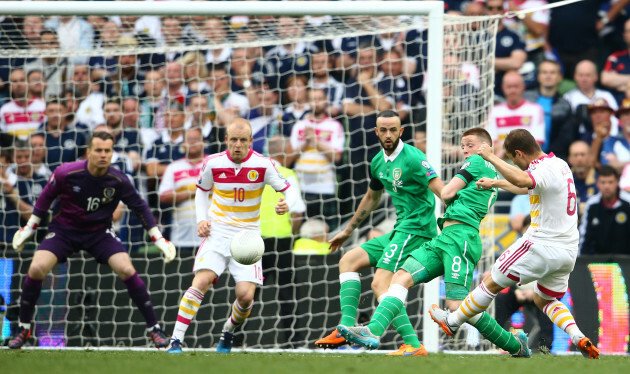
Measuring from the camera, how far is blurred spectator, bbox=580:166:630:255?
8863 mm

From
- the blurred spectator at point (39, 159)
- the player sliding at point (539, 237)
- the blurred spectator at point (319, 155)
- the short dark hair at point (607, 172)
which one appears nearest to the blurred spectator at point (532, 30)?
the short dark hair at point (607, 172)

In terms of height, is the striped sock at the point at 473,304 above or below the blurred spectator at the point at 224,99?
below

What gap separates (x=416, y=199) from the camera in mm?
6805

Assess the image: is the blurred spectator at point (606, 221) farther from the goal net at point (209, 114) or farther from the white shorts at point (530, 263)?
the white shorts at point (530, 263)

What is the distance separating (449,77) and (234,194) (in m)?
2.68

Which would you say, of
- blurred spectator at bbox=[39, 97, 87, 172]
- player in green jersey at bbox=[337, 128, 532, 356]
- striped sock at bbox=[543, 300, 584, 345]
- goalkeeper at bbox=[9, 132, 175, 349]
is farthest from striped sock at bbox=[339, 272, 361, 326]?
blurred spectator at bbox=[39, 97, 87, 172]

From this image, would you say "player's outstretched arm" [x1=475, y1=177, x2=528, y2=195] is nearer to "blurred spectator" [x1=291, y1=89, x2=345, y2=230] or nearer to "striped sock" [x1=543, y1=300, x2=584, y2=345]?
"striped sock" [x1=543, y1=300, x2=584, y2=345]

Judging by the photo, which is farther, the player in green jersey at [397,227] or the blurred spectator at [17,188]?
the blurred spectator at [17,188]

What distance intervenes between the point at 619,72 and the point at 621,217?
2.19 metres

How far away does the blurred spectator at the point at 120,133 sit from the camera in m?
9.73

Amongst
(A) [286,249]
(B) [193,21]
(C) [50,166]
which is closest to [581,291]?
(A) [286,249]

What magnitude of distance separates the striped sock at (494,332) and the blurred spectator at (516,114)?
3.81m

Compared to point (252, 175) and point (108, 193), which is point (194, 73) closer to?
point (108, 193)

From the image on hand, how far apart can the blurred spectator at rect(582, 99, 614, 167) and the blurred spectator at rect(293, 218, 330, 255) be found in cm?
321
